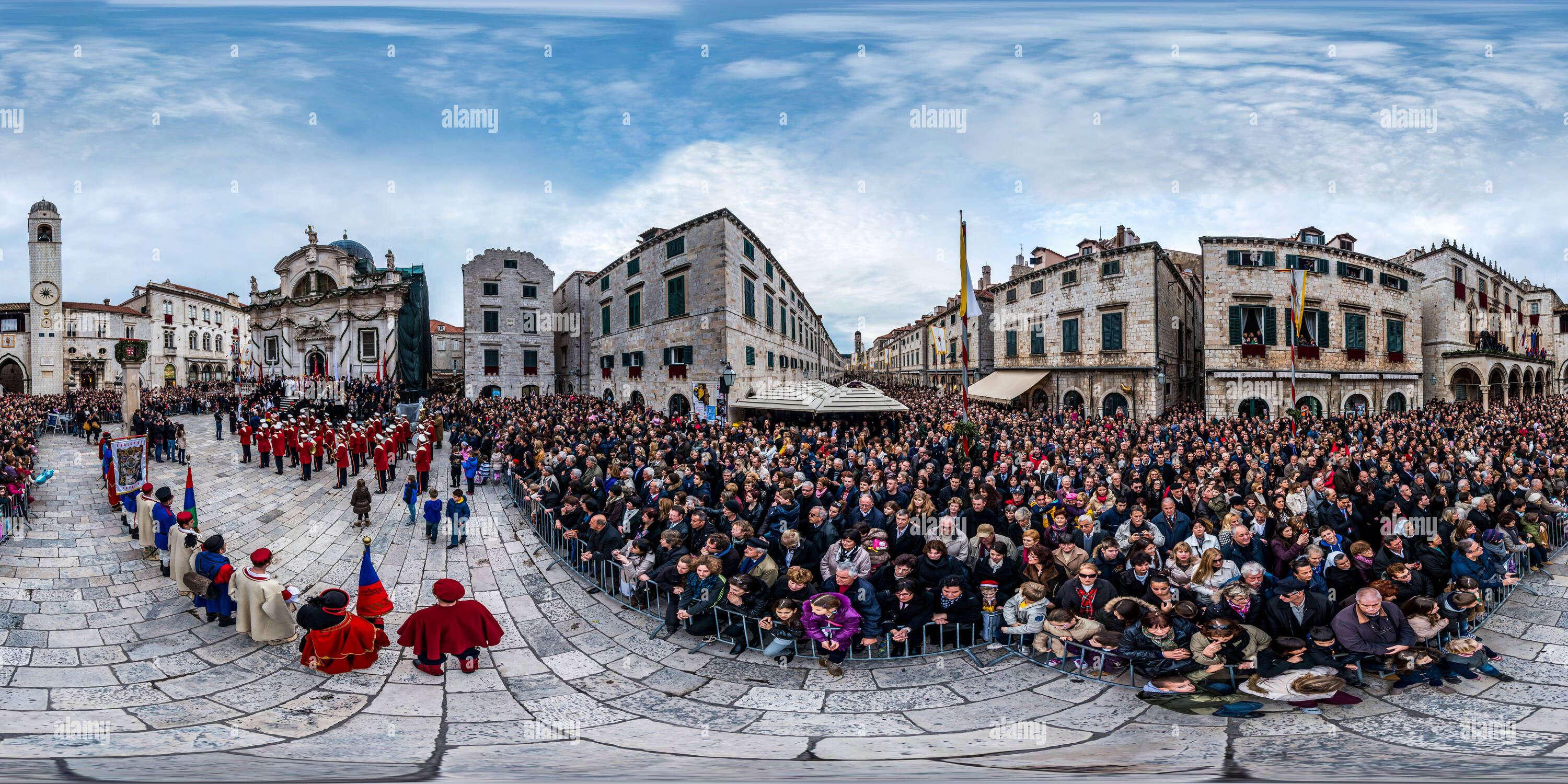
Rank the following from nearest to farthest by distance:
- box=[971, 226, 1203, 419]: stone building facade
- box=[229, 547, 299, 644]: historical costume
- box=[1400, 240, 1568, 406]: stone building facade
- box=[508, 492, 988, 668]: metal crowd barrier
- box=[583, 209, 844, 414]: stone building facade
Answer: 1. box=[508, 492, 988, 668]: metal crowd barrier
2. box=[229, 547, 299, 644]: historical costume
3. box=[583, 209, 844, 414]: stone building facade
4. box=[971, 226, 1203, 419]: stone building facade
5. box=[1400, 240, 1568, 406]: stone building facade

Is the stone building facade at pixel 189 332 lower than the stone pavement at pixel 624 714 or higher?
higher

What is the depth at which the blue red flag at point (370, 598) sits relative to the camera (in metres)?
6.75

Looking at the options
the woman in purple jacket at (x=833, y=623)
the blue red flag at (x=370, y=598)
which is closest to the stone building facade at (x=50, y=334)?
the blue red flag at (x=370, y=598)

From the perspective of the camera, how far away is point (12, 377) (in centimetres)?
4716

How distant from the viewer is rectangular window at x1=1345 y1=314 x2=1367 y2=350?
89.5 feet

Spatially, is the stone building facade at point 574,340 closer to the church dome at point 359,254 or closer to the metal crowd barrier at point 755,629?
the church dome at point 359,254

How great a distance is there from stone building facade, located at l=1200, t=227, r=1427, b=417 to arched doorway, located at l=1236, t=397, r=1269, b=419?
30 mm

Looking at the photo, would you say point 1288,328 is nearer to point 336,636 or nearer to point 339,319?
point 336,636

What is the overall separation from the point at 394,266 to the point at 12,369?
30.8m

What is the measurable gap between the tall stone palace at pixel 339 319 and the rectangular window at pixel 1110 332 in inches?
1610

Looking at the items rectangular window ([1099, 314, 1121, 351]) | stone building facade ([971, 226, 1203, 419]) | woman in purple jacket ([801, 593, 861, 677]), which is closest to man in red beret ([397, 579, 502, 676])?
woman in purple jacket ([801, 593, 861, 677])

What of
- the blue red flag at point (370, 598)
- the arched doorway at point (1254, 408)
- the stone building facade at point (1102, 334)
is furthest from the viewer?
the arched doorway at point (1254, 408)

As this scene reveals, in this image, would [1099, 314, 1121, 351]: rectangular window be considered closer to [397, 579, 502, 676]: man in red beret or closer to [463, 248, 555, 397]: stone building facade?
[397, 579, 502, 676]: man in red beret

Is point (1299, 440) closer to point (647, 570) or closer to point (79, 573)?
point (647, 570)
